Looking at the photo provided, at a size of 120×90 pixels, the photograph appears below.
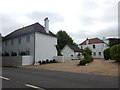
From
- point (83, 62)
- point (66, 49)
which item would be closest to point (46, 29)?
point (83, 62)

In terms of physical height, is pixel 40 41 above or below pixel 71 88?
above

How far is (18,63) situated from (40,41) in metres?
6.04

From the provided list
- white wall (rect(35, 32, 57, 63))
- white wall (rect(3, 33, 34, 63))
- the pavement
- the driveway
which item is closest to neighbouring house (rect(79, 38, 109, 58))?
white wall (rect(35, 32, 57, 63))

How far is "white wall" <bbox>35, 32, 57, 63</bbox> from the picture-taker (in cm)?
4012

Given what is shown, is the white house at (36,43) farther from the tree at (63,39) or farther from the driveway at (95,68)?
the tree at (63,39)

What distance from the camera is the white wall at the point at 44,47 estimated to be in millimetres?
40125

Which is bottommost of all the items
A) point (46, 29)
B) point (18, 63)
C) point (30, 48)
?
point (18, 63)

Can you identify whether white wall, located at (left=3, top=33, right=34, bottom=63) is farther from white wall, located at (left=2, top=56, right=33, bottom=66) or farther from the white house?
white wall, located at (left=2, top=56, right=33, bottom=66)

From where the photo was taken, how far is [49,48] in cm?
4309

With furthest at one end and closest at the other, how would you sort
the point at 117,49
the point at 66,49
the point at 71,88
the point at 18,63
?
the point at 66,49, the point at 18,63, the point at 117,49, the point at 71,88

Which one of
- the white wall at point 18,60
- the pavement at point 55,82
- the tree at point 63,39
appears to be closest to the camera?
the pavement at point 55,82

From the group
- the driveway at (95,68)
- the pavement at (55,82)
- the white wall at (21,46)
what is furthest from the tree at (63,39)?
the pavement at (55,82)

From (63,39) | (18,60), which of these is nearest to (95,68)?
(18,60)

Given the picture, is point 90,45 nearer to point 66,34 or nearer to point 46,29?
point 66,34
